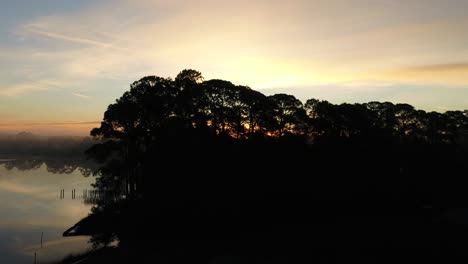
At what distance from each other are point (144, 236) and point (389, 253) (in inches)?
878

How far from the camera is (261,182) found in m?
43.2

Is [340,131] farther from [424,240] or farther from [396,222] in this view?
[424,240]

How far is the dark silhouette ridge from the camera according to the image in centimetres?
3394

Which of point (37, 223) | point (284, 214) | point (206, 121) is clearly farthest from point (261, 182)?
point (37, 223)

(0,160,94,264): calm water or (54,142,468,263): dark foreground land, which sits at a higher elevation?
(54,142,468,263): dark foreground land

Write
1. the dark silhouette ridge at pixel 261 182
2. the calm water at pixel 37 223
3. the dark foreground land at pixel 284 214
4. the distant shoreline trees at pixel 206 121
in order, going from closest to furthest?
the dark foreground land at pixel 284 214 → the dark silhouette ridge at pixel 261 182 → the calm water at pixel 37 223 → the distant shoreline trees at pixel 206 121

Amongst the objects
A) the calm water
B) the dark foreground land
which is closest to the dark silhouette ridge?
the dark foreground land

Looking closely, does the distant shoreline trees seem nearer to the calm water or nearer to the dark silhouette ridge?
the dark silhouette ridge

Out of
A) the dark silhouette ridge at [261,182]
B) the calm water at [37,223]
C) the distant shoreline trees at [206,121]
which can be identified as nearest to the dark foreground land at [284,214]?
the dark silhouette ridge at [261,182]

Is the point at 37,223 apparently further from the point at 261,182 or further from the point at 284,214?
the point at 284,214

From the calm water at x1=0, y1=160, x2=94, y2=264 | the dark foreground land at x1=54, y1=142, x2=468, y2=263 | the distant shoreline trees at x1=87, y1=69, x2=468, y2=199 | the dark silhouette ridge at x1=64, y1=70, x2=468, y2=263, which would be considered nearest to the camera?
the dark foreground land at x1=54, y1=142, x2=468, y2=263

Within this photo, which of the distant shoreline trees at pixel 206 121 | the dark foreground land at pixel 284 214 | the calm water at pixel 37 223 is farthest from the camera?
the distant shoreline trees at pixel 206 121

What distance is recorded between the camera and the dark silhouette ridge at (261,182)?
111 ft

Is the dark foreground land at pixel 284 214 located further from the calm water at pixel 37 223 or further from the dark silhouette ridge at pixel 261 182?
the calm water at pixel 37 223
